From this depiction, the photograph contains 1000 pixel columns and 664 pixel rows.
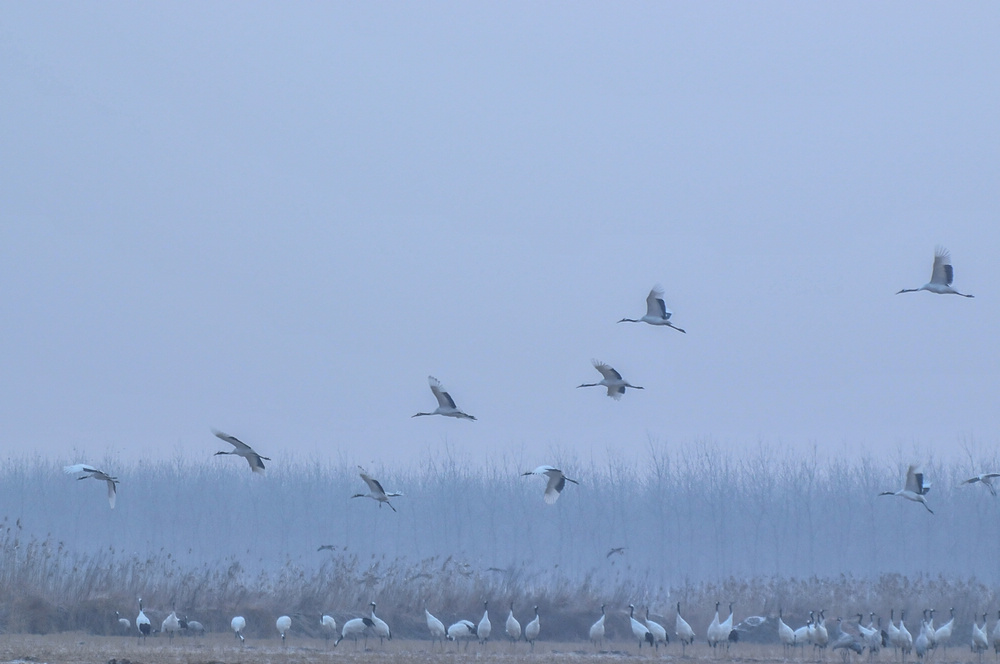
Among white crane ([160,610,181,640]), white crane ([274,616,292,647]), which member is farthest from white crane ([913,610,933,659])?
white crane ([160,610,181,640])

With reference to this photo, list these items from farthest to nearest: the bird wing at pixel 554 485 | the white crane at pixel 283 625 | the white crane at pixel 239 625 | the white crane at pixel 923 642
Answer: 1. the white crane at pixel 283 625
2. the white crane at pixel 239 625
3. the white crane at pixel 923 642
4. the bird wing at pixel 554 485

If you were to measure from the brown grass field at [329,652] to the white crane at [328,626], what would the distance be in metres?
0.35

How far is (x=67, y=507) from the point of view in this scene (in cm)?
6869

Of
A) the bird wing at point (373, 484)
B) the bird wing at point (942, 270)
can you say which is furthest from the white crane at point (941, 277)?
the bird wing at point (373, 484)

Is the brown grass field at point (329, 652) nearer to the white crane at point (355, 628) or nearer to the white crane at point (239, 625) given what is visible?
the white crane at point (355, 628)

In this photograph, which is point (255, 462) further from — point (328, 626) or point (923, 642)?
point (923, 642)

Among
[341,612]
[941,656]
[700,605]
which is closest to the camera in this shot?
[941,656]

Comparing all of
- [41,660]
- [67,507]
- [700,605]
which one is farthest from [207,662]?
[67,507]

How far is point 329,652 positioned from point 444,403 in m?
4.61

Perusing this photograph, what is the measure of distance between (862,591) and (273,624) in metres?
13.2

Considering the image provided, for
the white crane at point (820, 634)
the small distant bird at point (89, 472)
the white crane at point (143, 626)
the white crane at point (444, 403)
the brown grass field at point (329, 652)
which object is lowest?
the brown grass field at point (329, 652)

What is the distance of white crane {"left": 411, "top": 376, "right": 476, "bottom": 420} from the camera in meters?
19.6

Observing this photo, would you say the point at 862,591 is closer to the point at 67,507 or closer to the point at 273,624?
the point at 273,624

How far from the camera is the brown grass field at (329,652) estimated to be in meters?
17.3
